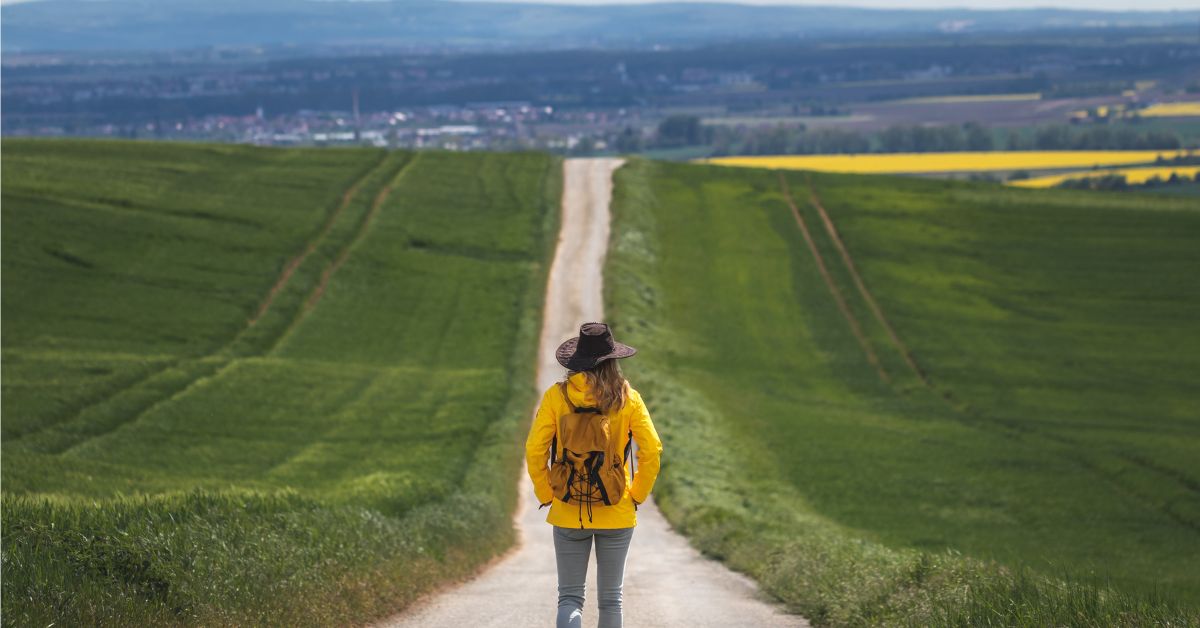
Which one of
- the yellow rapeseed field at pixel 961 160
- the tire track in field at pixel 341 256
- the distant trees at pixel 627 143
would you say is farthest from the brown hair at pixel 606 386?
the distant trees at pixel 627 143

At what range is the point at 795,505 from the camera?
102 ft

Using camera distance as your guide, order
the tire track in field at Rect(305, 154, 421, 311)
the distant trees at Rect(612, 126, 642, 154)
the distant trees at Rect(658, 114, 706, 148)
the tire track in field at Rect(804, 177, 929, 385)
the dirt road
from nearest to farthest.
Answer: the dirt road → the tire track in field at Rect(804, 177, 929, 385) → the tire track in field at Rect(305, 154, 421, 311) → the distant trees at Rect(612, 126, 642, 154) → the distant trees at Rect(658, 114, 706, 148)

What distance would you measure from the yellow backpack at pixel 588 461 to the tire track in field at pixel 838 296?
39672 mm

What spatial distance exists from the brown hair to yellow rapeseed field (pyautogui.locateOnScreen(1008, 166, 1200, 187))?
332ft

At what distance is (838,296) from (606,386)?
169ft

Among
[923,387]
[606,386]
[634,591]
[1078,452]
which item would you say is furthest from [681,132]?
[606,386]

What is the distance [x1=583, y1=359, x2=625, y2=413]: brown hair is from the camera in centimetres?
954

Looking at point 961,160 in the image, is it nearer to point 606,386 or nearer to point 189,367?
point 189,367

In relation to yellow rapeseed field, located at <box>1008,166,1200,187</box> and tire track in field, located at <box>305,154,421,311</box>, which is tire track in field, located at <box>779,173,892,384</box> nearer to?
tire track in field, located at <box>305,154,421,311</box>

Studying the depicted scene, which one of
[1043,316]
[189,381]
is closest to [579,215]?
[1043,316]

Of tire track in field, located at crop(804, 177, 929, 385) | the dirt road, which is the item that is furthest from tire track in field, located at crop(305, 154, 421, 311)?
the dirt road

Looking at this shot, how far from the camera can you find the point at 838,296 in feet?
196

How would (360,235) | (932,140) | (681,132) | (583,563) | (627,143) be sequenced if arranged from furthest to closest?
(681,132) → (627,143) → (932,140) → (360,235) → (583,563)

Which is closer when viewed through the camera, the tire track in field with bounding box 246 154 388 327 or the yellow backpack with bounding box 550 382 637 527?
the yellow backpack with bounding box 550 382 637 527
